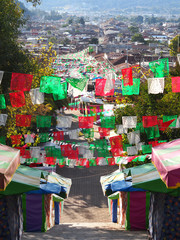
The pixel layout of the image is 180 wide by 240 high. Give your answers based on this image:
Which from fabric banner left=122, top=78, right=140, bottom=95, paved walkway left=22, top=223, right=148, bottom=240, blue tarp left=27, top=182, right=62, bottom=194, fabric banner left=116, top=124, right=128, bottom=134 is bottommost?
paved walkway left=22, top=223, right=148, bottom=240

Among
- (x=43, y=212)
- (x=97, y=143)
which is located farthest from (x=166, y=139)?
(x=43, y=212)

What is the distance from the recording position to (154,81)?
32.0 ft

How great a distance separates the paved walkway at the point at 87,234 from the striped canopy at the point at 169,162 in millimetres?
2417

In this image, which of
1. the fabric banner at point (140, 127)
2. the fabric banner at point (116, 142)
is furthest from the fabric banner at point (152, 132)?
the fabric banner at point (116, 142)

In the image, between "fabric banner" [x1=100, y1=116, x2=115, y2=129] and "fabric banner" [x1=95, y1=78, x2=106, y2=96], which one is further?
"fabric banner" [x1=100, y1=116, x2=115, y2=129]

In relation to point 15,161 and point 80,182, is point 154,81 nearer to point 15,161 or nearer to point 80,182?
point 15,161

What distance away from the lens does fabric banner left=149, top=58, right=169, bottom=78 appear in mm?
9359

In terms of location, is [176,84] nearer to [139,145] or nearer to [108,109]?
[139,145]

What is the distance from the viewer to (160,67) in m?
9.48

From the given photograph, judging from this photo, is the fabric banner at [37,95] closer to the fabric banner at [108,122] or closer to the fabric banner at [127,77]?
the fabric banner at [108,122]

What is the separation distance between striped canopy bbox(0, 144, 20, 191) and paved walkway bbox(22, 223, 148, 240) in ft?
7.14

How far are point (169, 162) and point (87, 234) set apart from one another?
3.47 metres

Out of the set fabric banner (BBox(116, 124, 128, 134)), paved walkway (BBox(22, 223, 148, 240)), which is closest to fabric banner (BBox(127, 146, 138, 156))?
fabric banner (BBox(116, 124, 128, 134))

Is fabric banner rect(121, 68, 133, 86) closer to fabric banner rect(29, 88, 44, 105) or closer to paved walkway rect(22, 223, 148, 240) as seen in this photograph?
fabric banner rect(29, 88, 44, 105)
